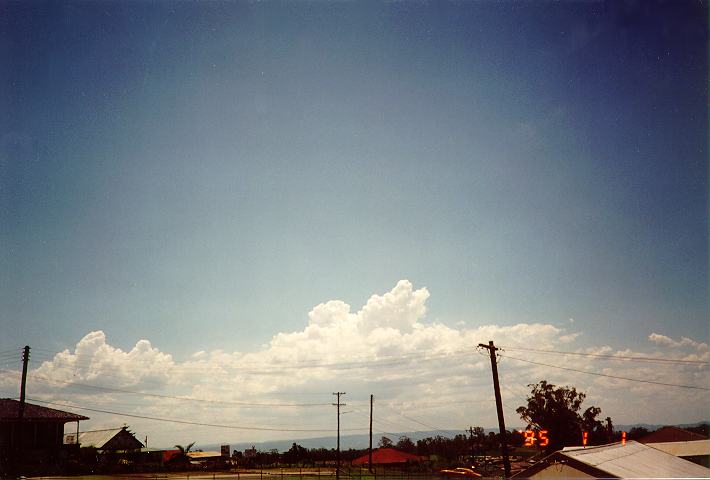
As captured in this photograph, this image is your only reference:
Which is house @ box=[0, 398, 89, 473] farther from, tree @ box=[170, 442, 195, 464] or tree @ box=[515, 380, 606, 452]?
tree @ box=[515, 380, 606, 452]

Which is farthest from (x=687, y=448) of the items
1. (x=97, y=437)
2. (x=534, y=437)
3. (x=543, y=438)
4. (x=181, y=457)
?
(x=97, y=437)

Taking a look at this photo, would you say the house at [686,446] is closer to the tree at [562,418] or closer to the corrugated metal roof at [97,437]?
the tree at [562,418]

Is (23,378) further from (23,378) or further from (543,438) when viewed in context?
(543,438)

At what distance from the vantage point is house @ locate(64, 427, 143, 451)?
7531 centimetres

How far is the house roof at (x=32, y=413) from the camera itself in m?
53.8

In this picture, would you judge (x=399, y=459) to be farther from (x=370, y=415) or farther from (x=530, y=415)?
(x=530, y=415)

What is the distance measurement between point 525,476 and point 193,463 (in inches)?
3039

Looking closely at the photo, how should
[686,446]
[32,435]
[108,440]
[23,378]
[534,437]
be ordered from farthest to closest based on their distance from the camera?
[108,440]
[686,446]
[32,435]
[23,378]
[534,437]

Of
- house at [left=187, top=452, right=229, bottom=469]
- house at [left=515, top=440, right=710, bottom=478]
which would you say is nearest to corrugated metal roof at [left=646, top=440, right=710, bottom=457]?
house at [left=515, top=440, right=710, bottom=478]

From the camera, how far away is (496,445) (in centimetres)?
15150

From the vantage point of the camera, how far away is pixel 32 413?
56.0m

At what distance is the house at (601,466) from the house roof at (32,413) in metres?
56.0

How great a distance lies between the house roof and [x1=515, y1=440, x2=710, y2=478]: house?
56.0 m

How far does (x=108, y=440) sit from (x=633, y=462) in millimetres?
77165
